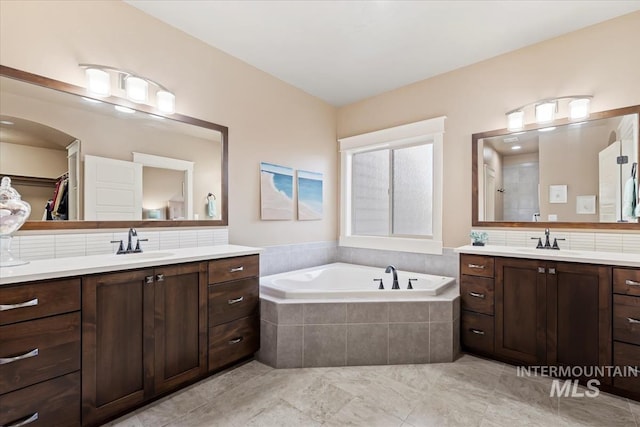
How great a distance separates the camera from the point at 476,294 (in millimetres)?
2404

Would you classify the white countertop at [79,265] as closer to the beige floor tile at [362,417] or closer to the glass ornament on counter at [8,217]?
the glass ornament on counter at [8,217]

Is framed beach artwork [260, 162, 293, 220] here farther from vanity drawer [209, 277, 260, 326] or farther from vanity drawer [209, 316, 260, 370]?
vanity drawer [209, 316, 260, 370]

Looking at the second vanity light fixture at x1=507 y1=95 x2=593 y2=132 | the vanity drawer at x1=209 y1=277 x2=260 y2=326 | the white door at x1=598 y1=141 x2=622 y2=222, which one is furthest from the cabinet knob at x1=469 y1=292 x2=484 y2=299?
the vanity drawer at x1=209 y1=277 x2=260 y2=326

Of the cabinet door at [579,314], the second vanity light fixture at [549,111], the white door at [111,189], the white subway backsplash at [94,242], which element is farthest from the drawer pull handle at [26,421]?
the second vanity light fixture at [549,111]

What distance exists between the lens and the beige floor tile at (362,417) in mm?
1631

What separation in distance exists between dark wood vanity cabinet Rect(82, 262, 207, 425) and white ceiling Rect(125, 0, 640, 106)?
1894 mm

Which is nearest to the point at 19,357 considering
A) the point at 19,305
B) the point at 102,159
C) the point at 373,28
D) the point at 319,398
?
the point at 19,305

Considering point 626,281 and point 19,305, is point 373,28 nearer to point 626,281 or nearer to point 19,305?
point 626,281

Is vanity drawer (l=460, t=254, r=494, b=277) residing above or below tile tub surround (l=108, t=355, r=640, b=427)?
above

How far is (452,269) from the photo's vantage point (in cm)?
299

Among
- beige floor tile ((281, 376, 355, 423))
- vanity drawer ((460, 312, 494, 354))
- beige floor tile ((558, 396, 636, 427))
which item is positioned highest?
vanity drawer ((460, 312, 494, 354))

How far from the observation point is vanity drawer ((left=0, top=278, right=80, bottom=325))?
127 cm

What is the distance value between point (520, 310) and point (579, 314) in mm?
336

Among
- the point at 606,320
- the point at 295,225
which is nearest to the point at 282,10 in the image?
the point at 295,225
